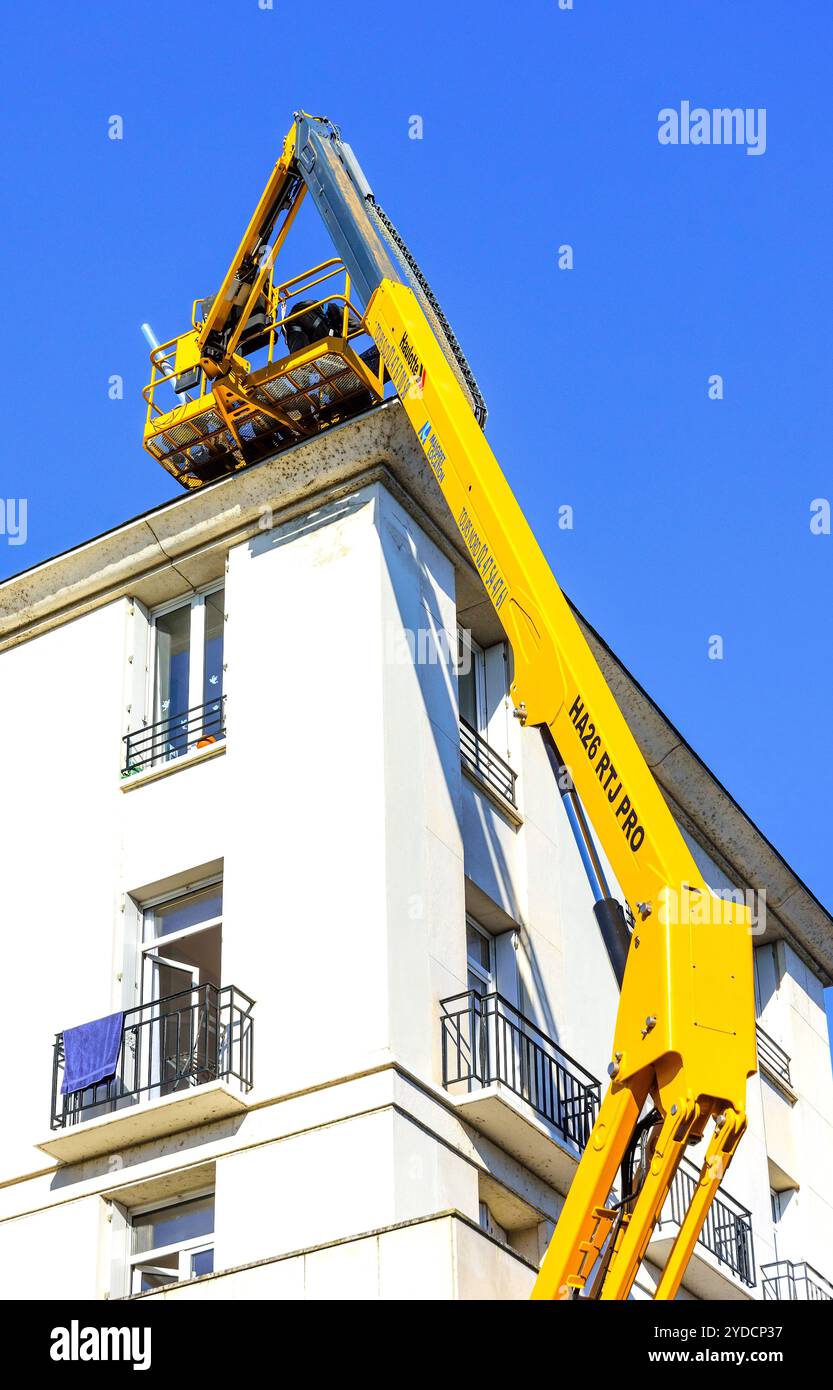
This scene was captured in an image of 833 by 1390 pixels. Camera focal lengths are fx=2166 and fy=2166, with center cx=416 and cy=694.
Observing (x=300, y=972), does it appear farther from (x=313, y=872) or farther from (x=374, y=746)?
(x=374, y=746)

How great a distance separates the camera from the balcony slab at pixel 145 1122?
2127 centimetres

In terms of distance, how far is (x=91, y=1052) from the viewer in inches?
889

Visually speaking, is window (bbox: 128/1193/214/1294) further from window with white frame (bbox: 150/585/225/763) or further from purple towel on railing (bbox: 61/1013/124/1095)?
window with white frame (bbox: 150/585/225/763)

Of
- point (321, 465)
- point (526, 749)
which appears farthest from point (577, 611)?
point (321, 465)

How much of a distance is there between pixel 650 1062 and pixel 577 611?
11.4 metres

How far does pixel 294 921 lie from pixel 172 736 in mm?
3739

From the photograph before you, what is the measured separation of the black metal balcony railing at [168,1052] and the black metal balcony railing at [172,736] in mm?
3054

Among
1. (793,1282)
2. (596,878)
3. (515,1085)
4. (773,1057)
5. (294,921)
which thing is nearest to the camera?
(596,878)

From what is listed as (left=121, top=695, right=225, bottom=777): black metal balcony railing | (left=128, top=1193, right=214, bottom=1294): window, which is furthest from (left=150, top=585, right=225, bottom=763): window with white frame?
(left=128, top=1193, right=214, bottom=1294): window

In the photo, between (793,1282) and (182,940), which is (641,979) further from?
(793,1282)

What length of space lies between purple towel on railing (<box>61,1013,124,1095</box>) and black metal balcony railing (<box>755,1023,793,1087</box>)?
11553mm

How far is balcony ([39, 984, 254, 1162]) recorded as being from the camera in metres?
21.5
